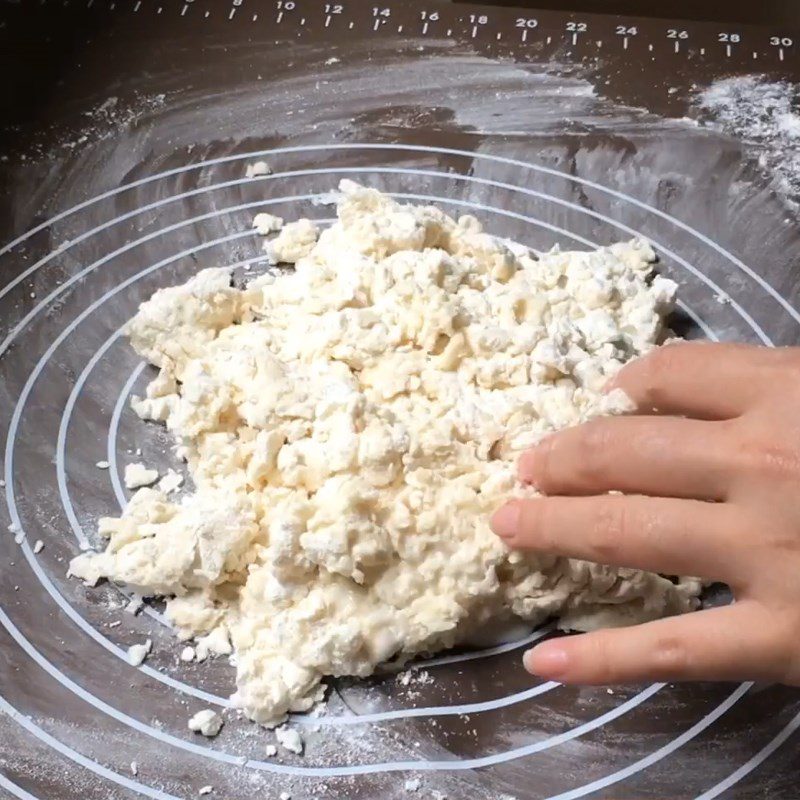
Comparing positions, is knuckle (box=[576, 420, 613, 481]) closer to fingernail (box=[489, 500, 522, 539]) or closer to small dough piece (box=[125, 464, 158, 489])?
fingernail (box=[489, 500, 522, 539])

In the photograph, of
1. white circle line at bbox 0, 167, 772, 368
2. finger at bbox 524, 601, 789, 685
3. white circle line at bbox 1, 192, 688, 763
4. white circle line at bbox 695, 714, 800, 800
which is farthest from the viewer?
white circle line at bbox 0, 167, 772, 368

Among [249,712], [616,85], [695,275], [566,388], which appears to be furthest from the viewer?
[616,85]

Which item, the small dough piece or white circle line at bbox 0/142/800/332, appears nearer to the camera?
the small dough piece

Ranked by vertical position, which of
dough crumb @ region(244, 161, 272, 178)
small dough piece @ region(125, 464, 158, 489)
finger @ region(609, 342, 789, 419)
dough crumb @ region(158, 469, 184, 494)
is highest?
dough crumb @ region(244, 161, 272, 178)

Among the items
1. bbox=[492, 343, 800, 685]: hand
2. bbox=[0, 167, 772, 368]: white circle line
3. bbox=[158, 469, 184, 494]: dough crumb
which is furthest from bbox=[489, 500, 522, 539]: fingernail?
bbox=[0, 167, 772, 368]: white circle line

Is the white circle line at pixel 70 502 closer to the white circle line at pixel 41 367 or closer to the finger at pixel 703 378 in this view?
the white circle line at pixel 41 367

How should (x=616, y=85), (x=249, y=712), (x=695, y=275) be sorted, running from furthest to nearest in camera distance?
1. (x=616, y=85)
2. (x=695, y=275)
3. (x=249, y=712)

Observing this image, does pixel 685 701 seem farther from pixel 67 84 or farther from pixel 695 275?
pixel 67 84

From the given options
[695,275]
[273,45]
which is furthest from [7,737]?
[273,45]

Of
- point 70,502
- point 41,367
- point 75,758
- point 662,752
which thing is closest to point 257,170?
point 41,367
